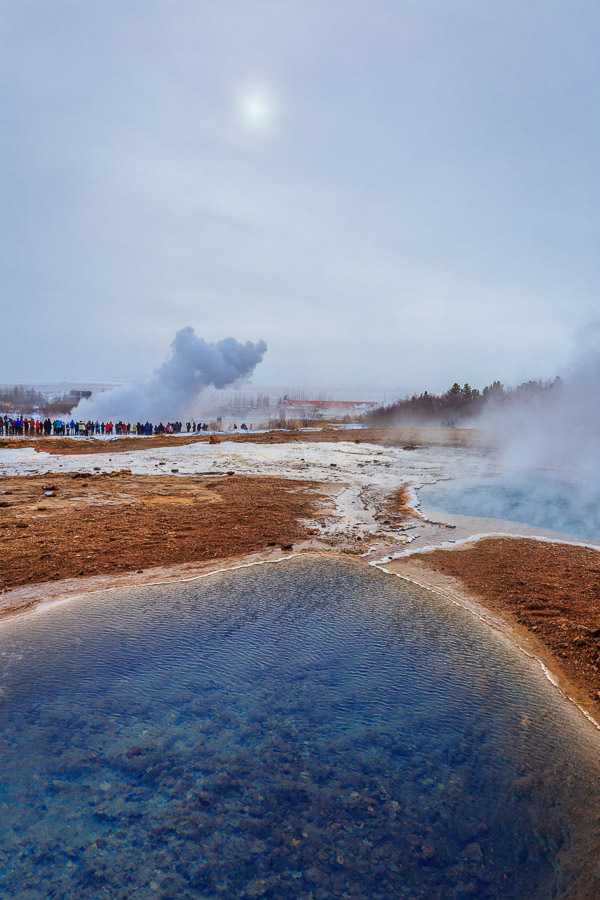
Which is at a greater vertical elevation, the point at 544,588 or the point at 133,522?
the point at 133,522

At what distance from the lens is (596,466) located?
20.0m

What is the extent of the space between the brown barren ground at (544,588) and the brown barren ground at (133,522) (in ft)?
8.69

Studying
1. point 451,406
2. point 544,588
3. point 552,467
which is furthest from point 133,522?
point 451,406

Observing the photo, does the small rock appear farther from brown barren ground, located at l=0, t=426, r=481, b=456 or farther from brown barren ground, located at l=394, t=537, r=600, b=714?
brown barren ground, located at l=0, t=426, r=481, b=456

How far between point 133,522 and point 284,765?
6753mm

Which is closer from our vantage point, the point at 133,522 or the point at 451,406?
the point at 133,522

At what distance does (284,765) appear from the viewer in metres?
2.84

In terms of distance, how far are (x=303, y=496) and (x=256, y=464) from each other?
22.6 ft

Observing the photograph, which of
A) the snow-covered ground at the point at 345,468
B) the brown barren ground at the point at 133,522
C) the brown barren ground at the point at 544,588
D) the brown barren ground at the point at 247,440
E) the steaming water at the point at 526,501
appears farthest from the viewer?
the brown barren ground at the point at 247,440

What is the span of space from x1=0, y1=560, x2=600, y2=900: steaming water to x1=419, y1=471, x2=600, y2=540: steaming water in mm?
6324

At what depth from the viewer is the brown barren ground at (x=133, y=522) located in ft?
21.9

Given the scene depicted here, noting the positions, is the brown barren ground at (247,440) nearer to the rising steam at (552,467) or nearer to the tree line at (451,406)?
the rising steam at (552,467)

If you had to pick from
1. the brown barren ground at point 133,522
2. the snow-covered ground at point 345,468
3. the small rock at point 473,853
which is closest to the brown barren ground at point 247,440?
the snow-covered ground at point 345,468

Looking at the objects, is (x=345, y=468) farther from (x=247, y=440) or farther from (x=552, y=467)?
(x=247, y=440)
